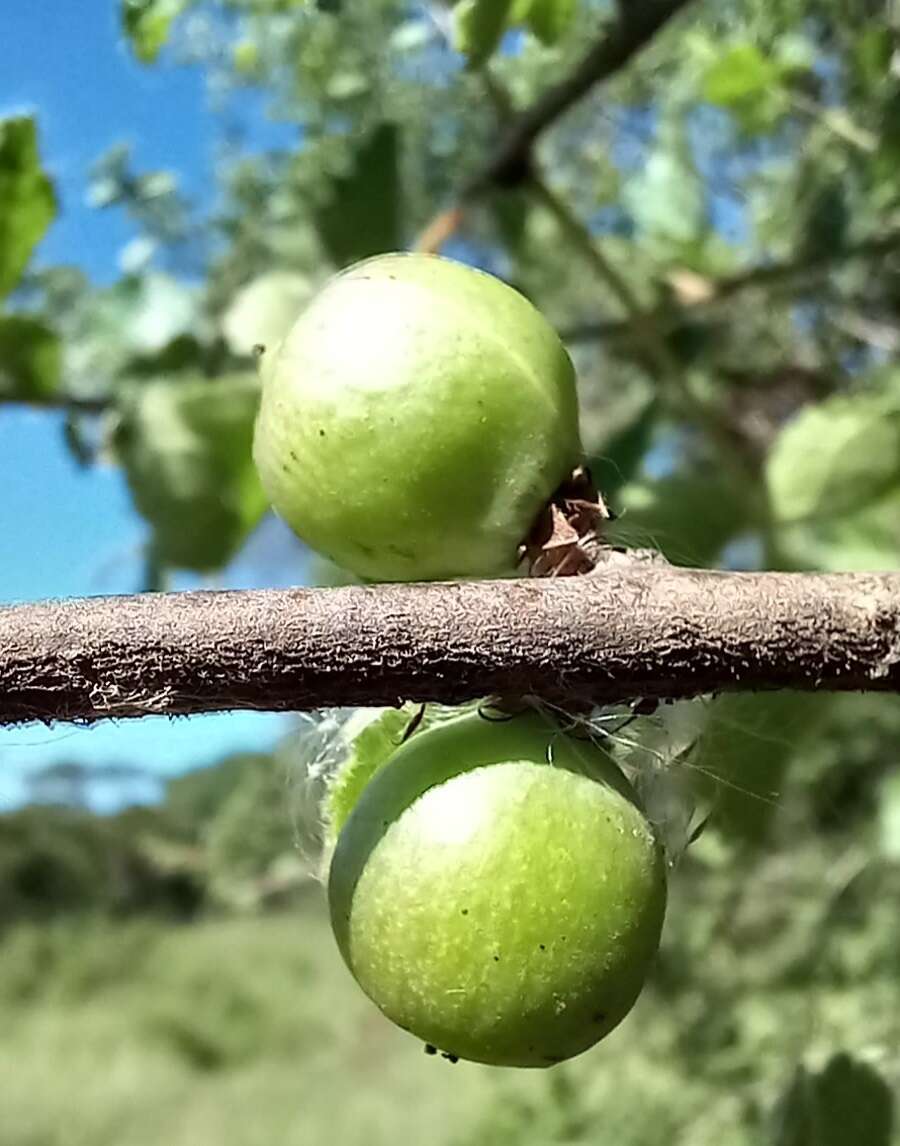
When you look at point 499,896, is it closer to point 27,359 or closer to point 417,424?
point 417,424

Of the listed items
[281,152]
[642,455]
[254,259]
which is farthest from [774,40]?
[281,152]

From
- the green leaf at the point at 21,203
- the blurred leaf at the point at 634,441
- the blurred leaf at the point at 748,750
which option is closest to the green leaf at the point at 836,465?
the blurred leaf at the point at 634,441

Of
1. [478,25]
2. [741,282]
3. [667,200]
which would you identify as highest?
[478,25]

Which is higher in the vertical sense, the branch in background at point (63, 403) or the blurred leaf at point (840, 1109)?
the branch in background at point (63, 403)

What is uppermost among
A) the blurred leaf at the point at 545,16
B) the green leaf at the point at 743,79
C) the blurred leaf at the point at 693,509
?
the blurred leaf at the point at 545,16

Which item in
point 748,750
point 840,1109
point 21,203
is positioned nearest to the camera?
point 748,750

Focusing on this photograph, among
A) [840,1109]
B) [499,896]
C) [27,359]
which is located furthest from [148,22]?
[840,1109]

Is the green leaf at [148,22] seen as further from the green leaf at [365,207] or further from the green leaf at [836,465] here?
the green leaf at [836,465]
